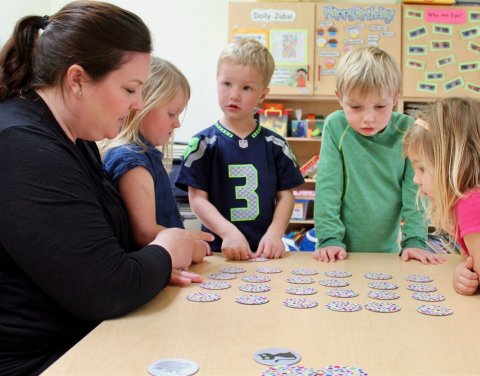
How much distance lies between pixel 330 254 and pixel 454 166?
1.41 ft

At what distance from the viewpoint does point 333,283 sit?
1180mm

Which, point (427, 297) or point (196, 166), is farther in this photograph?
point (196, 166)

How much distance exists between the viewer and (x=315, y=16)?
4117 millimetres

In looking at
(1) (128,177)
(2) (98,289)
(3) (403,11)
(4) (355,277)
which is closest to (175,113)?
(1) (128,177)

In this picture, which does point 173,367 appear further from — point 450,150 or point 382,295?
point 450,150

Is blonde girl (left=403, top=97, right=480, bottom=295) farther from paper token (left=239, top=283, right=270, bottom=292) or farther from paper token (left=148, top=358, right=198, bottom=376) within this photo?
paper token (left=148, top=358, right=198, bottom=376)

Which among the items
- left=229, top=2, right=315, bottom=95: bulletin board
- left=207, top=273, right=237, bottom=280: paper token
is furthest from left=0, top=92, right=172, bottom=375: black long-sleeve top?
left=229, top=2, right=315, bottom=95: bulletin board

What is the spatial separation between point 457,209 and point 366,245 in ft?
1.94

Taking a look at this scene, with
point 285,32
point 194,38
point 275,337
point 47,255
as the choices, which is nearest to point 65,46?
point 47,255

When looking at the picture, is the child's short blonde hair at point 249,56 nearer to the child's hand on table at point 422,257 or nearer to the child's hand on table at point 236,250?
the child's hand on table at point 236,250

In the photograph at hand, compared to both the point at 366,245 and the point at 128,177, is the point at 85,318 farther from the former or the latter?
the point at 366,245

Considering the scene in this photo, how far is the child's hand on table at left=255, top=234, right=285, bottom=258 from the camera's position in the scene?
1.53 m

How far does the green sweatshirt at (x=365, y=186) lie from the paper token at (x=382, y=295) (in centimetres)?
66

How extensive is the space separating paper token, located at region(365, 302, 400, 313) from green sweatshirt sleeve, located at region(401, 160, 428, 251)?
687 millimetres
